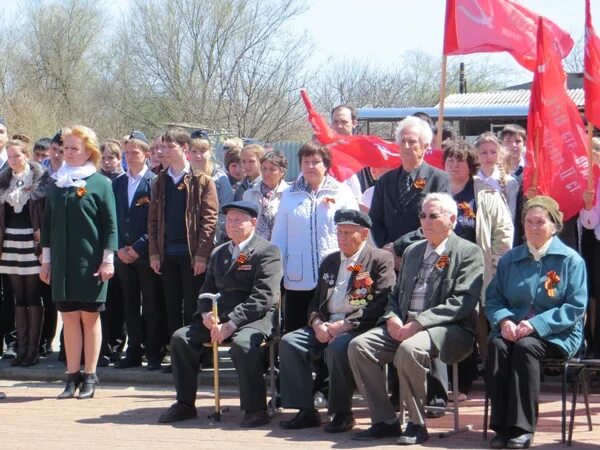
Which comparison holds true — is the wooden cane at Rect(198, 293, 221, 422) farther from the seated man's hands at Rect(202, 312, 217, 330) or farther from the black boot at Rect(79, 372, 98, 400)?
the black boot at Rect(79, 372, 98, 400)

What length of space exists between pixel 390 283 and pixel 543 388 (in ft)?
6.16

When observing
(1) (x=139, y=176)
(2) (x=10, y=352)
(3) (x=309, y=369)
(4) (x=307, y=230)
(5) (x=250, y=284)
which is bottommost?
(2) (x=10, y=352)

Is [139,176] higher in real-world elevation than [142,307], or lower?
higher

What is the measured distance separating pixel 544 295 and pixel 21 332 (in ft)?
17.6

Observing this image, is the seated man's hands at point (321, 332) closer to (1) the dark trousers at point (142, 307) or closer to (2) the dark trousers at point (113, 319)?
(1) the dark trousers at point (142, 307)

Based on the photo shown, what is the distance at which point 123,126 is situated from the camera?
3675 centimetres

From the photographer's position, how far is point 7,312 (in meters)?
10.8

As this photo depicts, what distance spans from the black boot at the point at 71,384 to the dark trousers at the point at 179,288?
39.5 inches

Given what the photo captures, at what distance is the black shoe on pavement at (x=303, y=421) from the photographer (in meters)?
7.66

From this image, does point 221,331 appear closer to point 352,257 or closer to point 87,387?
point 352,257

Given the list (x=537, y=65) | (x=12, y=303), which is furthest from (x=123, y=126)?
(x=537, y=65)

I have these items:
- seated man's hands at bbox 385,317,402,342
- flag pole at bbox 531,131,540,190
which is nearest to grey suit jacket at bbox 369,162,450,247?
flag pole at bbox 531,131,540,190

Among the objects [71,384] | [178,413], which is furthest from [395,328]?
[71,384]

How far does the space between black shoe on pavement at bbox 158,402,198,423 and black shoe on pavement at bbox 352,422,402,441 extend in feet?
4.70
